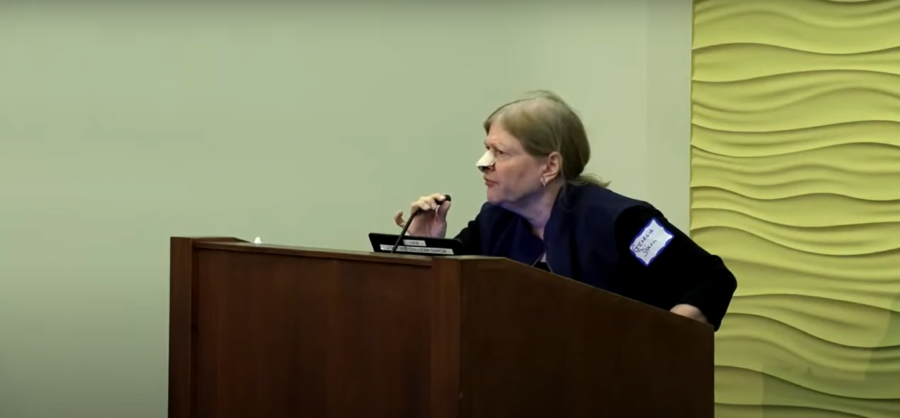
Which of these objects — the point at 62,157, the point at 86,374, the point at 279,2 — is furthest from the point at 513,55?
the point at 86,374

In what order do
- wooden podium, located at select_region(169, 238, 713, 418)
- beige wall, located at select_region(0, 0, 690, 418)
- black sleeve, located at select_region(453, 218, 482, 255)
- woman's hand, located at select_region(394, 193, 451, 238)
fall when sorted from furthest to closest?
beige wall, located at select_region(0, 0, 690, 418) → black sleeve, located at select_region(453, 218, 482, 255) → woman's hand, located at select_region(394, 193, 451, 238) → wooden podium, located at select_region(169, 238, 713, 418)

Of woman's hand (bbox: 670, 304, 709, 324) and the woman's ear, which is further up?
the woman's ear

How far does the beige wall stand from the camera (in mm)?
2787

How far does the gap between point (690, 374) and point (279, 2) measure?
6.23 feet

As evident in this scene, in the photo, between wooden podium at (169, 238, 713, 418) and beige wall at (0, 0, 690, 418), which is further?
beige wall at (0, 0, 690, 418)

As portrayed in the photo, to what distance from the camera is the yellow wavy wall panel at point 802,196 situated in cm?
258

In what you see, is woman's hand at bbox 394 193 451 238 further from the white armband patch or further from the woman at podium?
the white armband patch

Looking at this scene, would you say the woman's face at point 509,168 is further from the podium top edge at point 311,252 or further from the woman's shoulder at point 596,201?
the podium top edge at point 311,252

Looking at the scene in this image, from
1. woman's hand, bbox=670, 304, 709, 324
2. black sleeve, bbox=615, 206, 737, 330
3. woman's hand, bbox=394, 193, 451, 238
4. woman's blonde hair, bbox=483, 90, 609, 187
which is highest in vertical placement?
woman's blonde hair, bbox=483, 90, 609, 187

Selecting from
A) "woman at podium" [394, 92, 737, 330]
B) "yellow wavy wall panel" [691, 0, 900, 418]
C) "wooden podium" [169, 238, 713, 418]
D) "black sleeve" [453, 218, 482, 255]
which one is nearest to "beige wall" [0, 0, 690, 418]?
"yellow wavy wall panel" [691, 0, 900, 418]

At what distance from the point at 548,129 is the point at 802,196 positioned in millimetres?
1139

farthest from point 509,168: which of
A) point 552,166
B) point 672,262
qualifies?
point 672,262

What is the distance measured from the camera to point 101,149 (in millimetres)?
2807

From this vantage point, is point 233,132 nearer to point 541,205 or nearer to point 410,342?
point 541,205
